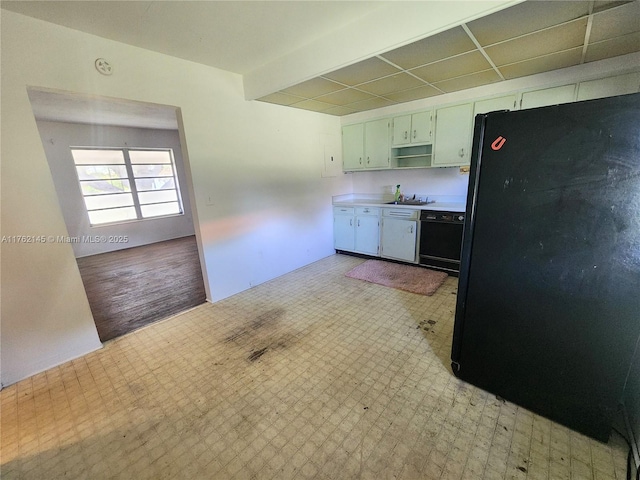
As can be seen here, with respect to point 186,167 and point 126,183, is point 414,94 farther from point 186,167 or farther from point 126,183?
point 126,183

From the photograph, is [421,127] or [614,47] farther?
[421,127]

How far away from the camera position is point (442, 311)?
2775 mm

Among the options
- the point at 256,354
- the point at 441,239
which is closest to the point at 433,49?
the point at 441,239

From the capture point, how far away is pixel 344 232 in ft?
15.4

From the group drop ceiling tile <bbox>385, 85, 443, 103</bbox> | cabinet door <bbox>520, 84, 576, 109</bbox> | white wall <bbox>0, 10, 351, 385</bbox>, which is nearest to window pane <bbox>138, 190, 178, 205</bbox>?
white wall <bbox>0, 10, 351, 385</bbox>

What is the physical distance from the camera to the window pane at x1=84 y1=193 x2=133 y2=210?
5534mm

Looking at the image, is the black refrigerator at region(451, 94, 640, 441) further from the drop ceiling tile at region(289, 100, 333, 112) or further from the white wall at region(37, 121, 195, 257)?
the white wall at region(37, 121, 195, 257)

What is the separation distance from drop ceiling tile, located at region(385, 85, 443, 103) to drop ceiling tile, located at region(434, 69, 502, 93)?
0.11m

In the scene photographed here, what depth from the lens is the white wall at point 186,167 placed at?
1.91 m

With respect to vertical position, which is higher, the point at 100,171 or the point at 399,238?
the point at 100,171

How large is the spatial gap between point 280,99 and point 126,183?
15.5 ft

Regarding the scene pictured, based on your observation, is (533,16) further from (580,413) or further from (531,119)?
(580,413)

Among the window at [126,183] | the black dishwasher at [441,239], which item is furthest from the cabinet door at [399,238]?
the window at [126,183]

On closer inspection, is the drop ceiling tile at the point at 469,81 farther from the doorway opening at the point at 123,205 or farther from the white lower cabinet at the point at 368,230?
the doorway opening at the point at 123,205
